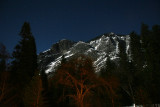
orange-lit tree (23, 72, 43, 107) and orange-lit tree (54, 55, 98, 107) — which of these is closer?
orange-lit tree (54, 55, 98, 107)

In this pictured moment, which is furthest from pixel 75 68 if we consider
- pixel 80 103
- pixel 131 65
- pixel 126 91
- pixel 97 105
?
pixel 131 65

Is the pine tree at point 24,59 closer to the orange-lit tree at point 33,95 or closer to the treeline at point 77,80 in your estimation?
the treeline at point 77,80

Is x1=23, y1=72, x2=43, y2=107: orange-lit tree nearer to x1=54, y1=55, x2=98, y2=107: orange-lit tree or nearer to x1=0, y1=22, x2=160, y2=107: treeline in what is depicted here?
x1=0, y1=22, x2=160, y2=107: treeline

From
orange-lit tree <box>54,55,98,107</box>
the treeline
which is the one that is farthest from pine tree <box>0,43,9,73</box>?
orange-lit tree <box>54,55,98,107</box>

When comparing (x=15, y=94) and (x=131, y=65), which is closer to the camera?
(x=15, y=94)

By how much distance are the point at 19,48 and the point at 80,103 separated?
22001 millimetres

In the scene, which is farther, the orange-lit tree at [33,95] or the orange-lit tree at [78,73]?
the orange-lit tree at [33,95]

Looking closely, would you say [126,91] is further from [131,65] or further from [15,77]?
[15,77]

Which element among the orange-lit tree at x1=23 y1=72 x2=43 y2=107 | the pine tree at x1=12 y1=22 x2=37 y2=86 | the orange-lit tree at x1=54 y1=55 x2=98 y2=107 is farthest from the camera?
the pine tree at x1=12 y1=22 x2=37 y2=86

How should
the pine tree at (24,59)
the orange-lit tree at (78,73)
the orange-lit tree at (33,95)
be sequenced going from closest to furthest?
the orange-lit tree at (78,73), the orange-lit tree at (33,95), the pine tree at (24,59)

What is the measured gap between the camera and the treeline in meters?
16.4

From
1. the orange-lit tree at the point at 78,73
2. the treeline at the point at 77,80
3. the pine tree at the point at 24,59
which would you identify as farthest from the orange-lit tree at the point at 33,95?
the orange-lit tree at the point at 78,73

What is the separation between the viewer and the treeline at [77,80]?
647 inches

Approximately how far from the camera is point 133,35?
41.9 meters
